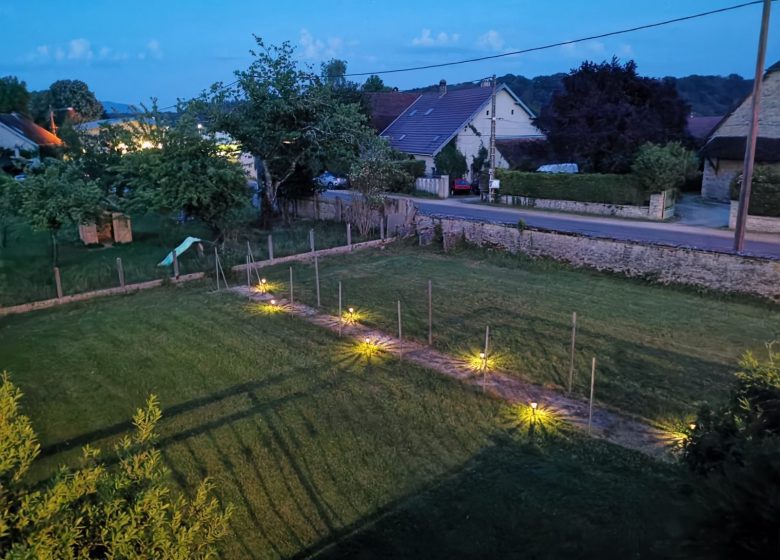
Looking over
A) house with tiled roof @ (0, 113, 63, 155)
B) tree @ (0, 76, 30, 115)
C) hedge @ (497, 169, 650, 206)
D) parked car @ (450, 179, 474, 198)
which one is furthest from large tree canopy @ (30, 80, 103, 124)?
hedge @ (497, 169, 650, 206)

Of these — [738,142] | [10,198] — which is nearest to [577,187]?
[738,142]

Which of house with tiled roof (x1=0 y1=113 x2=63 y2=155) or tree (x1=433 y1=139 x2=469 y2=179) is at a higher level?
house with tiled roof (x1=0 y1=113 x2=63 y2=155)

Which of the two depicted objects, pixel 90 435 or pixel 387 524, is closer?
pixel 387 524

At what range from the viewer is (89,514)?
9.68 ft

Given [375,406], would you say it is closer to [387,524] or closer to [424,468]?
[424,468]

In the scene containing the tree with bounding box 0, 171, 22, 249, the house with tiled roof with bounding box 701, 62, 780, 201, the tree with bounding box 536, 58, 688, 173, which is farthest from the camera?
the tree with bounding box 536, 58, 688, 173

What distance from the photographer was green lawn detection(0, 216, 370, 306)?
14988mm

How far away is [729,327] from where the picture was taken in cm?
1140

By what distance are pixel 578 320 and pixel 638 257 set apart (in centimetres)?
460

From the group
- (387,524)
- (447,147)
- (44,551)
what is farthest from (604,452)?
(447,147)

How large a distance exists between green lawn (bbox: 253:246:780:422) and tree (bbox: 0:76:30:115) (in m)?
59.2

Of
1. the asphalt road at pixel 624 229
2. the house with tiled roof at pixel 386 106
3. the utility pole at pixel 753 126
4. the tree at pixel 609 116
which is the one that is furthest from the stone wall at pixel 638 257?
the house with tiled roof at pixel 386 106

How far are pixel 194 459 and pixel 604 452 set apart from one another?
4795 millimetres

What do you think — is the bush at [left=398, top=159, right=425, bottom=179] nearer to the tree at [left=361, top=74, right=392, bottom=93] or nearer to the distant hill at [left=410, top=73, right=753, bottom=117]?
the tree at [left=361, top=74, right=392, bottom=93]
